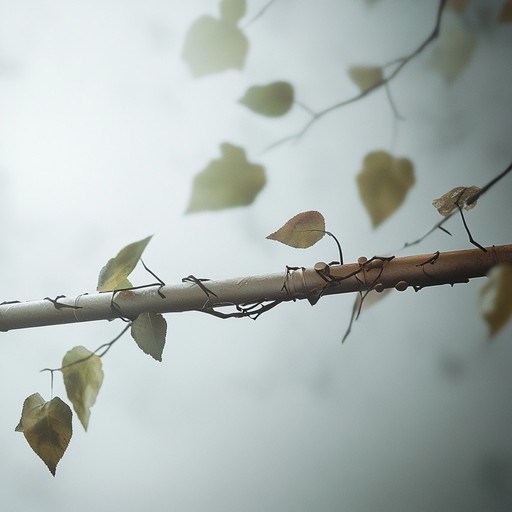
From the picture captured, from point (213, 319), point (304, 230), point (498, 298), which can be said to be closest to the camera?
point (498, 298)

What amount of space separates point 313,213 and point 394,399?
28cm

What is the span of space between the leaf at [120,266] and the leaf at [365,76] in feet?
0.37

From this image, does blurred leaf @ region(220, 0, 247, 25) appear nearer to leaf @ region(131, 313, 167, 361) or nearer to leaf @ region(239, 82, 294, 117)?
leaf @ region(239, 82, 294, 117)

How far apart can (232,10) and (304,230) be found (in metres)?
0.12

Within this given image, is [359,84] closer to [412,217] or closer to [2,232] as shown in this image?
[412,217]

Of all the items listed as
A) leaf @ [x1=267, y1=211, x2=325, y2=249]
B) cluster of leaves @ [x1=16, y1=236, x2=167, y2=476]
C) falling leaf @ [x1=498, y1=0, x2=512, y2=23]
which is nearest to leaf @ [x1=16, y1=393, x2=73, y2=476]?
cluster of leaves @ [x1=16, y1=236, x2=167, y2=476]

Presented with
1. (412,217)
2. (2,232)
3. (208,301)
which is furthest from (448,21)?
(2,232)

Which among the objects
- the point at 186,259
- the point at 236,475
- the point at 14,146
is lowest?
the point at 236,475

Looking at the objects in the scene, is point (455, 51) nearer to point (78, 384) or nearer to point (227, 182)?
point (227, 182)

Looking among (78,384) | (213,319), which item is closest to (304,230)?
(78,384)

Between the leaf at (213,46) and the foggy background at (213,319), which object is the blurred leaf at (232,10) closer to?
the leaf at (213,46)

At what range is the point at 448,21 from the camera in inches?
5.6

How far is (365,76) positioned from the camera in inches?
6.5

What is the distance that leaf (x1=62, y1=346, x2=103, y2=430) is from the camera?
26 centimetres
